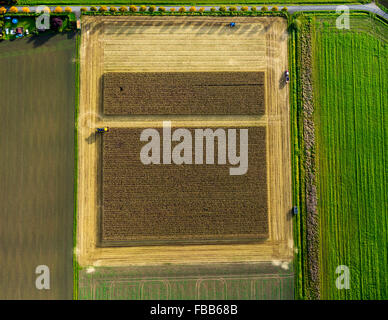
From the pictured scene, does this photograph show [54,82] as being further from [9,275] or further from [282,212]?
[282,212]

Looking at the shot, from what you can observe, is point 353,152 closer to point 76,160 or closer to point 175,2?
point 175,2

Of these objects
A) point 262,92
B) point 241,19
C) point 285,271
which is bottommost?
point 285,271

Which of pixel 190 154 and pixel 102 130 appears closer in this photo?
pixel 102 130

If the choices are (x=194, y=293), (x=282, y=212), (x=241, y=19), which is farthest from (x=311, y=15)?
(x=194, y=293)

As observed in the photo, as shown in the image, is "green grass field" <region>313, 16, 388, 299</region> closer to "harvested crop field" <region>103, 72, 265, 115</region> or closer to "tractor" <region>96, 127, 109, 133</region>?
"harvested crop field" <region>103, 72, 265, 115</region>

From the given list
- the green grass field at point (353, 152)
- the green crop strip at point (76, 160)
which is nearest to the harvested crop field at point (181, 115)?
the green crop strip at point (76, 160)

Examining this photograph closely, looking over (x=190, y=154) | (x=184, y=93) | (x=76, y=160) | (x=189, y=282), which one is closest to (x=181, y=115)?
(x=184, y=93)
